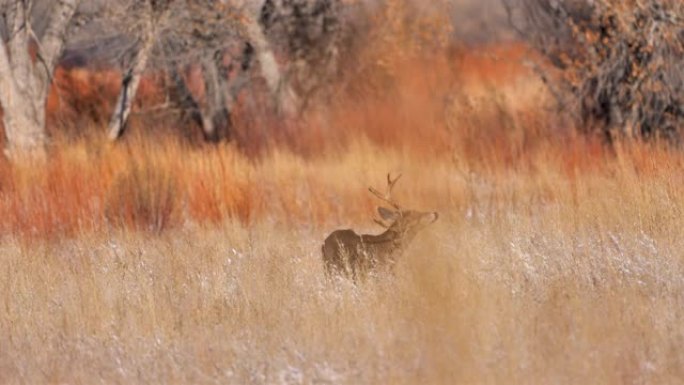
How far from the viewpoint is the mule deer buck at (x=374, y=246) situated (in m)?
7.50

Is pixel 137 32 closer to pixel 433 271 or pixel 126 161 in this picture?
pixel 126 161

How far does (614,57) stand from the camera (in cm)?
1358

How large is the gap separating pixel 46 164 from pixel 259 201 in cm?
220

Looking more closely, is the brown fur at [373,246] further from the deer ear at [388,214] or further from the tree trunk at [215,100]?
the tree trunk at [215,100]

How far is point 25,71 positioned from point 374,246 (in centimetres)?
731

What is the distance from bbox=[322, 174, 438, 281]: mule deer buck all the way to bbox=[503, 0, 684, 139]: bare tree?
19.6 ft

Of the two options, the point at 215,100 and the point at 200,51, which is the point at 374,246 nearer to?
the point at 200,51

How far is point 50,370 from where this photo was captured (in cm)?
600

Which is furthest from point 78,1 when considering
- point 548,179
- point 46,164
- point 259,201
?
point 548,179

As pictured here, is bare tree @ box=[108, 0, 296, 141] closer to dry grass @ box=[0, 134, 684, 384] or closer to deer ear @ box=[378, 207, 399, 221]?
dry grass @ box=[0, 134, 684, 384]

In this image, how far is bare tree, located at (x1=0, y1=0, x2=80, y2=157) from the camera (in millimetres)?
13461

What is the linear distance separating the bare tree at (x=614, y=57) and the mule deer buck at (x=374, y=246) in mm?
5988

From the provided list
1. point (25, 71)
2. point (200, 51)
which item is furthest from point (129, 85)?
point (25, 71)

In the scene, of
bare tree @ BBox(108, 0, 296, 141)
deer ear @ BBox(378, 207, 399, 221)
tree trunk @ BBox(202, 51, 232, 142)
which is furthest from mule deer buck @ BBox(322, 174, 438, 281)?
tree trunk @ BBox(202, 51, 232, 142)
